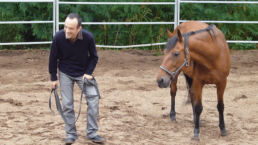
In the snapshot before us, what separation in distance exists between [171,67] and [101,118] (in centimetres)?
153

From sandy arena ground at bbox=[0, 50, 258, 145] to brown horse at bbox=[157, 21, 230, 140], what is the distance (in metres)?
0.41

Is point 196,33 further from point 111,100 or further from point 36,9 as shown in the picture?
point 36,9

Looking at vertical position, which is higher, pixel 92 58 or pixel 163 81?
pixel 92 58

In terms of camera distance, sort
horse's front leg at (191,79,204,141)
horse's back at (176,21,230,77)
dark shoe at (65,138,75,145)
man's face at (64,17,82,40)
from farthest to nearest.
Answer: horse's front leg at (191,79,204,141)
horse's back at (176,21,230,77)
dark shoe at (65,138,75,145)
man's face at (64,17,82,40)

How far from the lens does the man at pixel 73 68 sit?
407 cm

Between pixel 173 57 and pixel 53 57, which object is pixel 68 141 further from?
pixel 173 57

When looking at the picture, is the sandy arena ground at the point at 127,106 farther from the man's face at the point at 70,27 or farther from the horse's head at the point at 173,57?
the man's face at the point at 70,27

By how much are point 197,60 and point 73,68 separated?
4.56 feet

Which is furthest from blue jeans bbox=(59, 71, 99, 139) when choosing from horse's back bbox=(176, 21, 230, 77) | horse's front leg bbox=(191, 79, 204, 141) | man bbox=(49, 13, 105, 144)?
horse's back bbox=(176, 21, 230, 77)

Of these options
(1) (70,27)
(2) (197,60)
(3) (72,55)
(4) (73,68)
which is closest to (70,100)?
(4) (73,68)

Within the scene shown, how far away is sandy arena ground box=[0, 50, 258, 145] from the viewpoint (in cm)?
451

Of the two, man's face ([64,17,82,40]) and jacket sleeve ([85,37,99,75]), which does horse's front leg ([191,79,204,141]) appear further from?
man's face ([64,17,82,40])

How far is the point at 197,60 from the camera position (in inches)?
168

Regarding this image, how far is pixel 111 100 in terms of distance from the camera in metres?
6.04
